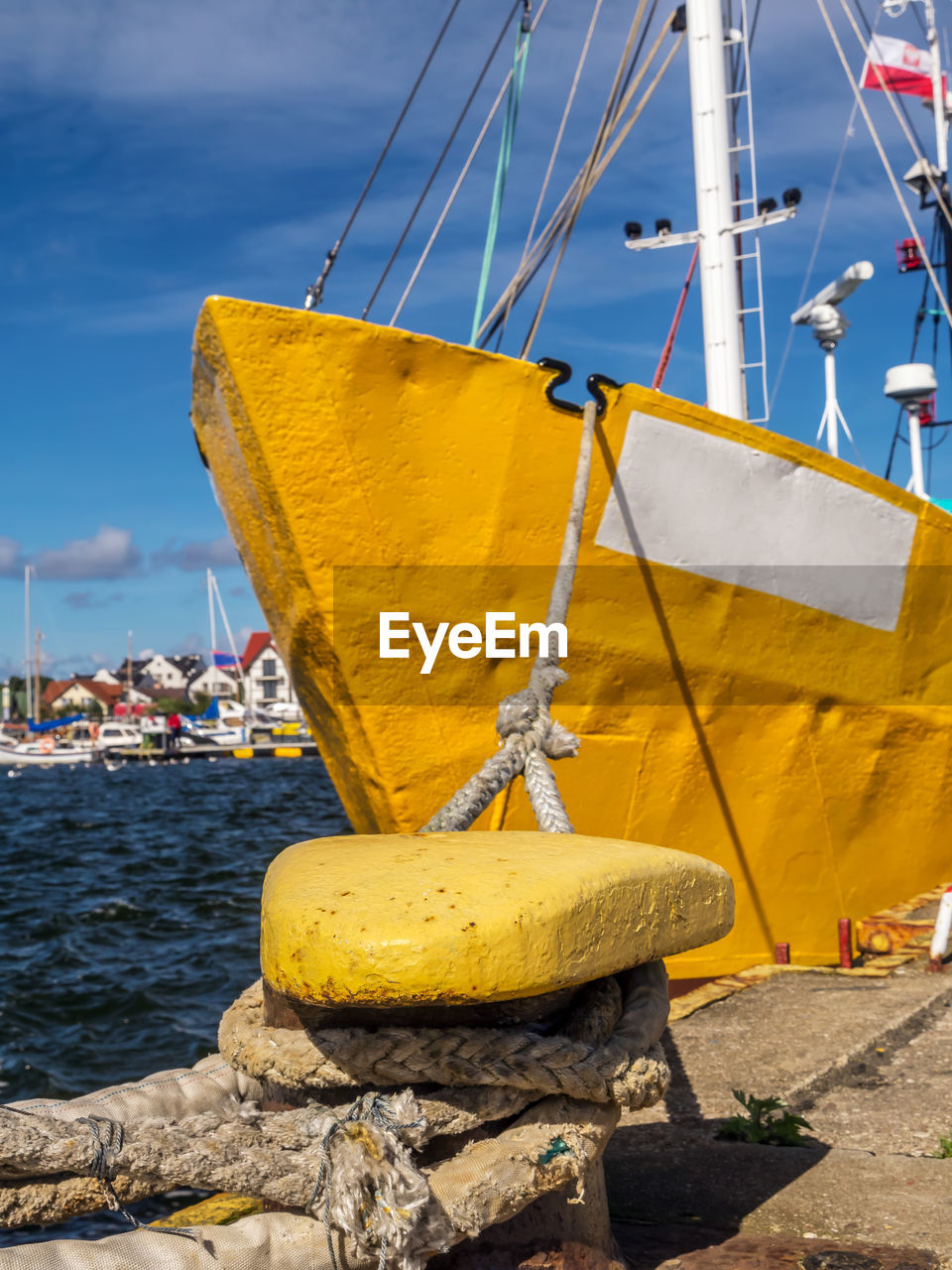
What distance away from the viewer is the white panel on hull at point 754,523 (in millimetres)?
4355

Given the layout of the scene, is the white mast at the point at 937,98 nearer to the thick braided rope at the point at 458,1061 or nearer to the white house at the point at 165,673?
the thick braided rope at the point at 458,1061

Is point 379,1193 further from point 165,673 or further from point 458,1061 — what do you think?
point 165,673

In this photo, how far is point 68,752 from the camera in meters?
56.2

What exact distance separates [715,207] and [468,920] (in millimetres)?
4835

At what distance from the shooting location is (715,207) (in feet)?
18.5

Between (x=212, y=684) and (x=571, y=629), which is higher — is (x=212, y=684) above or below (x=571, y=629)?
below

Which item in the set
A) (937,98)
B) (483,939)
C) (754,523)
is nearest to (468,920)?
(483,939)

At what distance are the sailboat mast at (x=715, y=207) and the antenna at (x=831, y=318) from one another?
1.51 meters

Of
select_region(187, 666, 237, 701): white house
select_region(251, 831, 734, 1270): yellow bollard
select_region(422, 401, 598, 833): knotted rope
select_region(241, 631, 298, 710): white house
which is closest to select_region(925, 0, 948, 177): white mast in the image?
select_region(422, 401, 598, 833): knotted rope

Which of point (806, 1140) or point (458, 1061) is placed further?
point (806, 1140)

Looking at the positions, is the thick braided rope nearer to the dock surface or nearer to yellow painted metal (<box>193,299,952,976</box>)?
the dock surface

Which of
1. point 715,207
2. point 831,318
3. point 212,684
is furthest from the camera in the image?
point 212,684

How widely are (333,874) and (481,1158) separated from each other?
530 millimetres

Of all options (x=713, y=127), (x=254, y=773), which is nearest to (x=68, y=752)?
(x=254, y=773)
